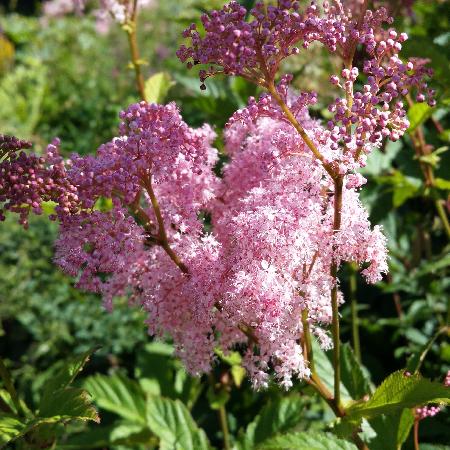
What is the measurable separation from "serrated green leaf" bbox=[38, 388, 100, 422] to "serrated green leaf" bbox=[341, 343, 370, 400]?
2.41 ft

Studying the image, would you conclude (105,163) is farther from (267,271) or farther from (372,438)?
(372,438)

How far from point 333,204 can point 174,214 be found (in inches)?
14.1

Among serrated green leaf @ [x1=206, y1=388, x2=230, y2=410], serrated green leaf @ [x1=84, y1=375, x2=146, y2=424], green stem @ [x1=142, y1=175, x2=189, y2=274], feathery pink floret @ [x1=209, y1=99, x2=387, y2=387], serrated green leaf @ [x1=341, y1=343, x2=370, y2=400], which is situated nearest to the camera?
feathery pink floret @ [x1=209, y1=99, x2=387, y2=387]

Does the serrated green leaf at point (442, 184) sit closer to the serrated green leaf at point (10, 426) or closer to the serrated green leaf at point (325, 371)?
the serrated green leaf at point (325, 371)

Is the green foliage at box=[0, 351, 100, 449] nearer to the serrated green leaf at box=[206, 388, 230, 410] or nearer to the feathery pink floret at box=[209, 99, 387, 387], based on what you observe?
the feathery pink floret at box=[209, 99, 387, 387]

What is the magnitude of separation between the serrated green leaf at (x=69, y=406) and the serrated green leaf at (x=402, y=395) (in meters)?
0.57

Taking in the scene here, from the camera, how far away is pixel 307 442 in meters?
1.38

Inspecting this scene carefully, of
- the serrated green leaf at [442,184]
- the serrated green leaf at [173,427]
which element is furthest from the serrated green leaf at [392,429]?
the serrated green leaf at [442,184]

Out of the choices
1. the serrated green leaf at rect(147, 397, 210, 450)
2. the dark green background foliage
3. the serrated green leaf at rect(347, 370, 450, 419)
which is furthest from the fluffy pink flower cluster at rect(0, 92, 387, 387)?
the serrated green leaf at rect(147, 397, 210, 450)

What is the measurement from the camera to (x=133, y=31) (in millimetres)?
2236

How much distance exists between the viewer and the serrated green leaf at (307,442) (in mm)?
1365

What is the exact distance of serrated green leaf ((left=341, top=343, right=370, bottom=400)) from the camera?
1611 millimetres

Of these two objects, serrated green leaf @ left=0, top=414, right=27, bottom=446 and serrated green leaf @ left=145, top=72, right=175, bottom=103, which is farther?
serrated green leaf @ left=145, top=72, right=175, bottom=103

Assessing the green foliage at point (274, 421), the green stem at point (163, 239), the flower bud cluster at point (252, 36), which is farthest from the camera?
the green foliage at point (274, 421)
